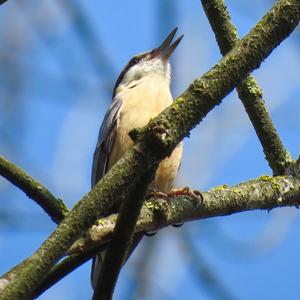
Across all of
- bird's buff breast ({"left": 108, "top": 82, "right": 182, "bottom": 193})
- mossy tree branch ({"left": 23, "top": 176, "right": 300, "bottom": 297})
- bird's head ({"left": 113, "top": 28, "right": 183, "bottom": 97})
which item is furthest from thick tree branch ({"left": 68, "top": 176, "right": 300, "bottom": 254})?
bird's head ({"left": 113, "top": 28, "right": 183, "bottom": 97})

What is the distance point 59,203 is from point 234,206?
2.51ft

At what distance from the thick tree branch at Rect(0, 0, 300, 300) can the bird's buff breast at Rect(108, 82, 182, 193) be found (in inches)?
81.7

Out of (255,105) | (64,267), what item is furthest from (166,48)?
(64,267)

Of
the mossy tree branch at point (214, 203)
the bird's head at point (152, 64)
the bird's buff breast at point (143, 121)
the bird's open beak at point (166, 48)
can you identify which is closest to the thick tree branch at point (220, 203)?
the mossy tree branch at point (214, 203)

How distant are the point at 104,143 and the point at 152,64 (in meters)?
1.19

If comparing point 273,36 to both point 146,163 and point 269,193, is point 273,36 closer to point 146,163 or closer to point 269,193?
point 146,163

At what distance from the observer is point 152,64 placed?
5.48m

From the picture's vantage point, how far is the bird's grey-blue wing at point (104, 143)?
14.6 ft

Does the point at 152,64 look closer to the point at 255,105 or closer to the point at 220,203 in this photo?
the point at 255,105

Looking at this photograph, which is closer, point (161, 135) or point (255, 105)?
point (161, 135)

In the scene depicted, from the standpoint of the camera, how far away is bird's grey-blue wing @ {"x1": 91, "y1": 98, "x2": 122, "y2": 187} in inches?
175

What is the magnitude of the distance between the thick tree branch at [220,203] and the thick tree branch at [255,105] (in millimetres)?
100

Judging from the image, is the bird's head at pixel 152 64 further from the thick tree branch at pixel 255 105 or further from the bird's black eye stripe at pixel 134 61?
the thick tree branch at pixel 255 105

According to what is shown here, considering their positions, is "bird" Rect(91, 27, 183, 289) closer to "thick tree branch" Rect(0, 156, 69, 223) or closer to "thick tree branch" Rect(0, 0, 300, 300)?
"thick tree branch" Rect(0, 156, 69, 223)
